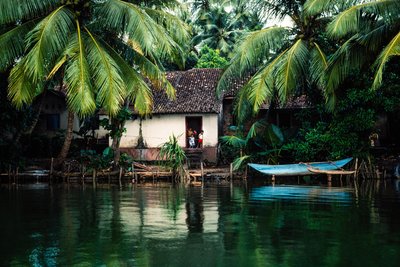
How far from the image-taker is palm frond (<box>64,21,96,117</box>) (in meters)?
13.0

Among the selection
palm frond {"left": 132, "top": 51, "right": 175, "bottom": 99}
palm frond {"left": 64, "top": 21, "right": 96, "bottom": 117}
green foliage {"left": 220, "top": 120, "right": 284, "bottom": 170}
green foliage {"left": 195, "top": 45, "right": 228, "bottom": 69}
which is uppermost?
green foliage {"left": 195, "top": 45, "right": 228, "bottom": 69}

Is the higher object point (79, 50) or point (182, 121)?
point (79, 50)

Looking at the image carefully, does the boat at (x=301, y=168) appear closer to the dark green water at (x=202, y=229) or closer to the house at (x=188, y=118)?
the dark green water at (x=202, y=229)

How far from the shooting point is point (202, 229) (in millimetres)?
10031

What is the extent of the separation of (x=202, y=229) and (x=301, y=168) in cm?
1157

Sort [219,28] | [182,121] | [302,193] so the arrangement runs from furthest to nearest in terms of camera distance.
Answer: [219,28]
[182,121]
[302,193]

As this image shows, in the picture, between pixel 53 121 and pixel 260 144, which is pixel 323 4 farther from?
pixel 53 121

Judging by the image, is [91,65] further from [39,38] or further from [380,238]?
[380,238]

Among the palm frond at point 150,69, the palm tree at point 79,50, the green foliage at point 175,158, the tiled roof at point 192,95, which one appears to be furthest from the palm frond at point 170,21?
the tiled roof at point 192,95

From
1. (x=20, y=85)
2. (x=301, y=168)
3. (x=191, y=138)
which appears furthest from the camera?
(x=191, y=138)

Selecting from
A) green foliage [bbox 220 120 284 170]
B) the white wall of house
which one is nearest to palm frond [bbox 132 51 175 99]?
green foliage [bbox 220 120 284 170]

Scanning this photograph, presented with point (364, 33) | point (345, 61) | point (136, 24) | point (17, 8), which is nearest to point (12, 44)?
point (17, 8)

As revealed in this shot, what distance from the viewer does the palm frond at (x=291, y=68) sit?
17781 mm

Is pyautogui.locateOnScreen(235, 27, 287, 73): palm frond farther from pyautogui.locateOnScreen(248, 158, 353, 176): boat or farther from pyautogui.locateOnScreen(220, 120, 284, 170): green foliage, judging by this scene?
pyautogui.locateOnScreen(248, 158, 353, 176): boat
